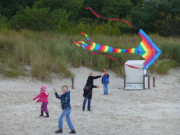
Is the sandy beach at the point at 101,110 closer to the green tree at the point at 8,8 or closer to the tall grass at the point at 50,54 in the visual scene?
the tall grass at the point at 50,54

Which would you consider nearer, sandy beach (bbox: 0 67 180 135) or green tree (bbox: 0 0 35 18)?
sandy beach (bbox: 0 67 180 135)

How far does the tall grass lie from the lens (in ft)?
66.5

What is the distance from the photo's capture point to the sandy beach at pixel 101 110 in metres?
10.1

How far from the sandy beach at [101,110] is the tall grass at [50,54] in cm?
77

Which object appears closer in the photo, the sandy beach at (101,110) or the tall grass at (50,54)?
the sandy beach at (101,110)

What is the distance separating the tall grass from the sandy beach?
77cm

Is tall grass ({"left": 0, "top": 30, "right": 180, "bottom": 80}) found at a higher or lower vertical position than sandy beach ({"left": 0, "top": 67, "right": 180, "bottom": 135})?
higher

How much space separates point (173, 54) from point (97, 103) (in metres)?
10.6

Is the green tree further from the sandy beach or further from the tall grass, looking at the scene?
the sandy beach

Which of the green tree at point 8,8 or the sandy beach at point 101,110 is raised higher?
the green tree at point 8,8

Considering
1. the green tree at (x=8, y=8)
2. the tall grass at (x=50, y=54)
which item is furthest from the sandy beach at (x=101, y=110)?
the green tree at (x=8, y=8)

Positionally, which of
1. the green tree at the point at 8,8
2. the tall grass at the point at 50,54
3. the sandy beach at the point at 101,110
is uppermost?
the green tree at the point at 8,8

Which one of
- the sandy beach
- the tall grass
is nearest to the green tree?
the tall grass

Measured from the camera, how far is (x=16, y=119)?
11430 mm
